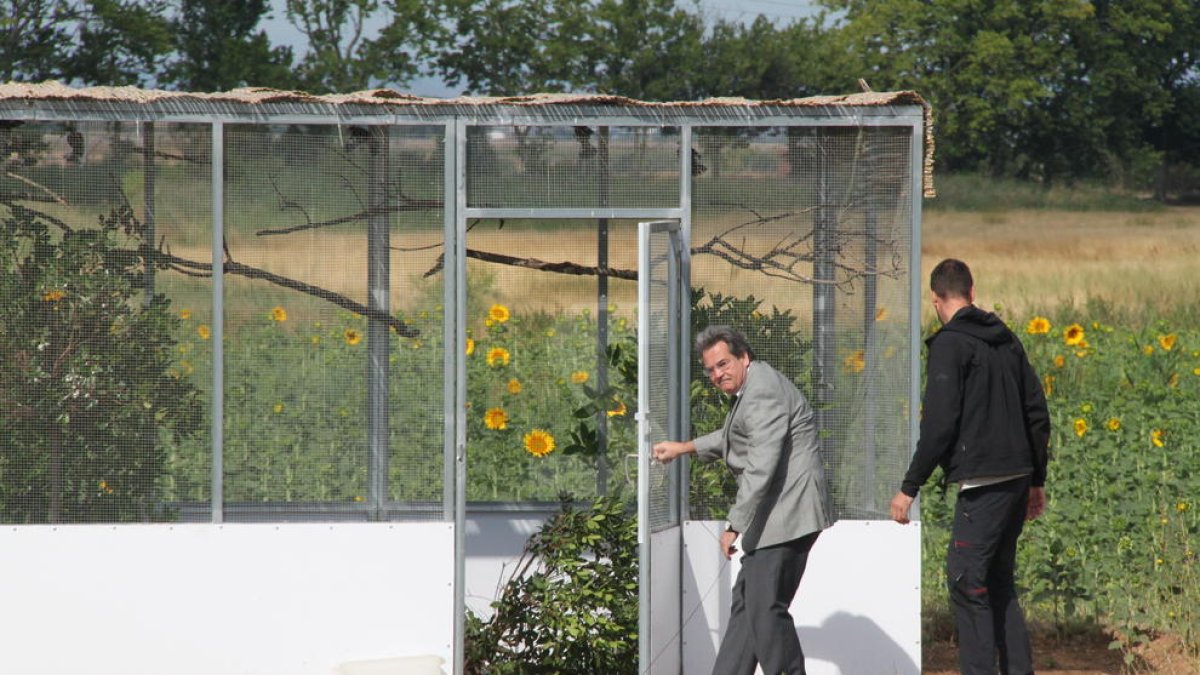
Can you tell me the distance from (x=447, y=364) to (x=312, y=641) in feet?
3.84

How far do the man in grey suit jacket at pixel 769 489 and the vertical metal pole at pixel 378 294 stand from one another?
1.33m

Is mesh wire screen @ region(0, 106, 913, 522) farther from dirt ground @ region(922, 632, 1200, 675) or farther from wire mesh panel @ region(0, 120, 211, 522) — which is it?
dirt ground @ region(922, 632, 1200, 675)

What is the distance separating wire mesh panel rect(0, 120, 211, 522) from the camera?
6074mm

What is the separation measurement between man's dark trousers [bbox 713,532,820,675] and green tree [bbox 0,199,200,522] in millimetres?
2240

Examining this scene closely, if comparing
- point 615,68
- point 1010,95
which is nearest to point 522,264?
point 615,68

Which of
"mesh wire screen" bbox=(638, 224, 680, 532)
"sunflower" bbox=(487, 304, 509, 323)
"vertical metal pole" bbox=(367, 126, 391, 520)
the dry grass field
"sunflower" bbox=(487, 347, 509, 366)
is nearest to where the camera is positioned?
"mesh wire screen" bbox=(638, 224, 680, 532)

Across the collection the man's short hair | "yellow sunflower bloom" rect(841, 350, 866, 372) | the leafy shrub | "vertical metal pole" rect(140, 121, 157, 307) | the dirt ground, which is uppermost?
"vertical metal pole" rect(140, 121, 157, 307)

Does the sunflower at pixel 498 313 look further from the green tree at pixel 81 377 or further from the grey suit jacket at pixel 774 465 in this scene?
the grey suit jacket at pixel 774 465

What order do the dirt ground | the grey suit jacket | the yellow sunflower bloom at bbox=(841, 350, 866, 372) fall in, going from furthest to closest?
the dirt ground → the yellow sunflower bloom at bbox=(841, 350, 866, 372) → the grey suit jacket

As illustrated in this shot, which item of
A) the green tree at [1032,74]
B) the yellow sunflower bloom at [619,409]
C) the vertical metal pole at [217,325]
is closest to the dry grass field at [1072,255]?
the green tree at [1032,74]

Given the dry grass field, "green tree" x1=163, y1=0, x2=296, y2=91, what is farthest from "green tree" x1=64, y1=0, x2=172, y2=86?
the dry grass field

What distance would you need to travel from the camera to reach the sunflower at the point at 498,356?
Result: 25.2 ft

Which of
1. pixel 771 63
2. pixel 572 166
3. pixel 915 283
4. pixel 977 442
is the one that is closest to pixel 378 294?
pixel 572 166

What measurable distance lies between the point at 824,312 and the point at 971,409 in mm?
960
